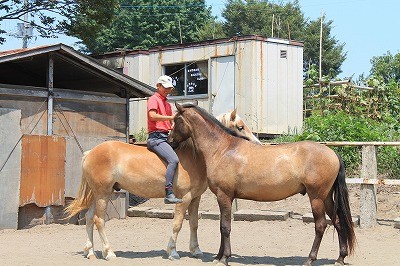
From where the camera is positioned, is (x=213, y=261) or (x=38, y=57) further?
(x=38, y=57)

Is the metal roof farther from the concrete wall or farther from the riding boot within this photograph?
the riding boot

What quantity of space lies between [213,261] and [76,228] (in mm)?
4954

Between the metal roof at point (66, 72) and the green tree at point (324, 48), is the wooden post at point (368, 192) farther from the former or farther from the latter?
the green tree at point (324, 48)

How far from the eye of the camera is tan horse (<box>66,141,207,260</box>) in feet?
30.7

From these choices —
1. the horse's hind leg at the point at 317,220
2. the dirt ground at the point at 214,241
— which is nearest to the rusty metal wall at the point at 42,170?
the dirt ground at the point at 214,241

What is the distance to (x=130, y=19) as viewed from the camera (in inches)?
1896

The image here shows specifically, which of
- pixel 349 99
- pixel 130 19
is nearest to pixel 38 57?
pixel 349 99

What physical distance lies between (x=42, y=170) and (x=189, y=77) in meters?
8.44

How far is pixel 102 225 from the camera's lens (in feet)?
30.9

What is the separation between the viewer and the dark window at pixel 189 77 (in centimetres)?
2072

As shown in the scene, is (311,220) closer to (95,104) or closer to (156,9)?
(95,104)

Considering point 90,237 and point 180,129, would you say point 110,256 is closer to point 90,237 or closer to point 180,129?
point 90,237

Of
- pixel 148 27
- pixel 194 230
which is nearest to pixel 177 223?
pixel 194 230

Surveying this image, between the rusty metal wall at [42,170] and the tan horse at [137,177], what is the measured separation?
3883 millimetres
